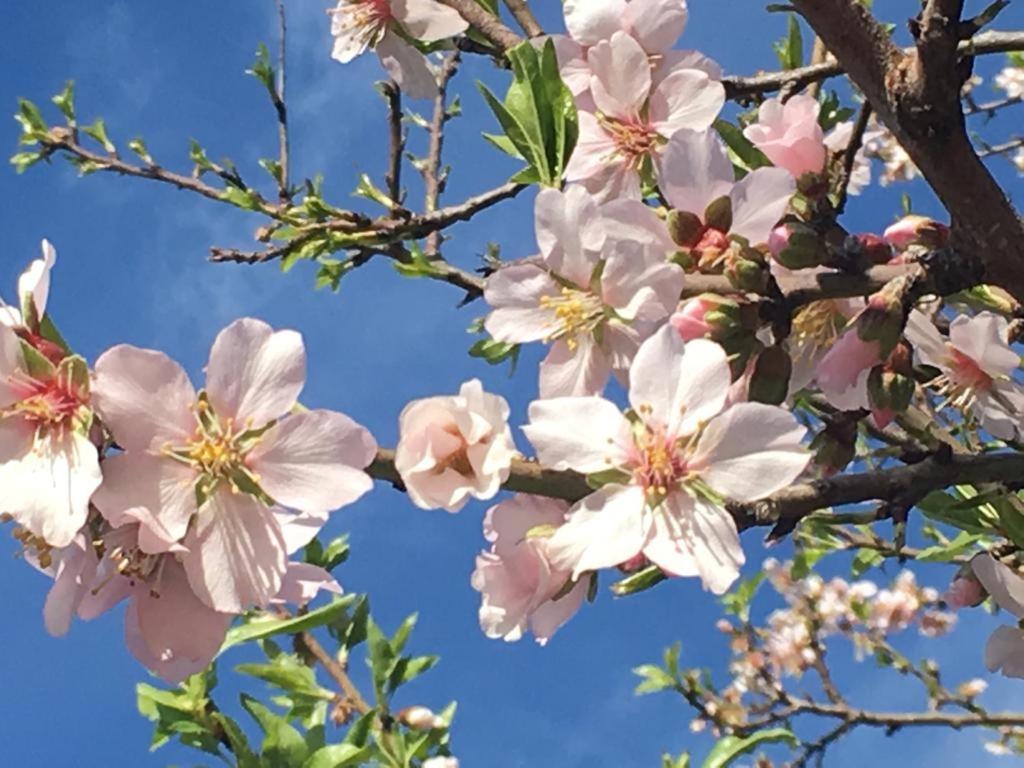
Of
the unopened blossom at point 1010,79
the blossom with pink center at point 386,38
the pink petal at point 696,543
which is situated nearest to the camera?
the pink petal at point 696,543

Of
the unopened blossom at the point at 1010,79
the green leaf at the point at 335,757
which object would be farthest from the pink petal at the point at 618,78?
the unopened blossom at the point at 1010,79

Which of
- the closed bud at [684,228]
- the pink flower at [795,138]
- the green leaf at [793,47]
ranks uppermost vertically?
the green leaf at [793,47]

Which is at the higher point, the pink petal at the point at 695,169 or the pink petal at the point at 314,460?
the pink petal at the point at 695,169

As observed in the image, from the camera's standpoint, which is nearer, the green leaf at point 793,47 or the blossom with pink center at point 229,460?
the blossom with pink center at point 229,460

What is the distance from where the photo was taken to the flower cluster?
109 centimetres

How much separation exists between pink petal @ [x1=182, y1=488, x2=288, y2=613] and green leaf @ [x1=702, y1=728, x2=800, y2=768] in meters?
1.03

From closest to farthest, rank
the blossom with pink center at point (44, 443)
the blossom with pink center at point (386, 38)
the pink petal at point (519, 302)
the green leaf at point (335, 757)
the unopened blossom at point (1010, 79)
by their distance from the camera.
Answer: the blossom with pink center at point (44, 443) < the pink petal at point (519, 302) < the green leaf at point (335, 757) < the blossom with pink center at point (386, 38) < the unopened blossom at point (1010, 79)

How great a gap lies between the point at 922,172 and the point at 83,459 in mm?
975

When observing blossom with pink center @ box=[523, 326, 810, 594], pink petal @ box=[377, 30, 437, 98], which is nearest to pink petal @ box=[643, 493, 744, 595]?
blossom with pink center @ box=[523, 326, 810, 594]

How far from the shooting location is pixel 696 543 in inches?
47.2

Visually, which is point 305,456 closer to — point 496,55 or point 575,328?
point 575,328

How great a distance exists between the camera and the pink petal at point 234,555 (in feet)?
3.66

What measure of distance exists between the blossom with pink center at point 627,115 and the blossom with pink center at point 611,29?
0.11 feet

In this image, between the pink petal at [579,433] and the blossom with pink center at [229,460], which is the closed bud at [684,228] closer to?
the pink petal at [579,433]
